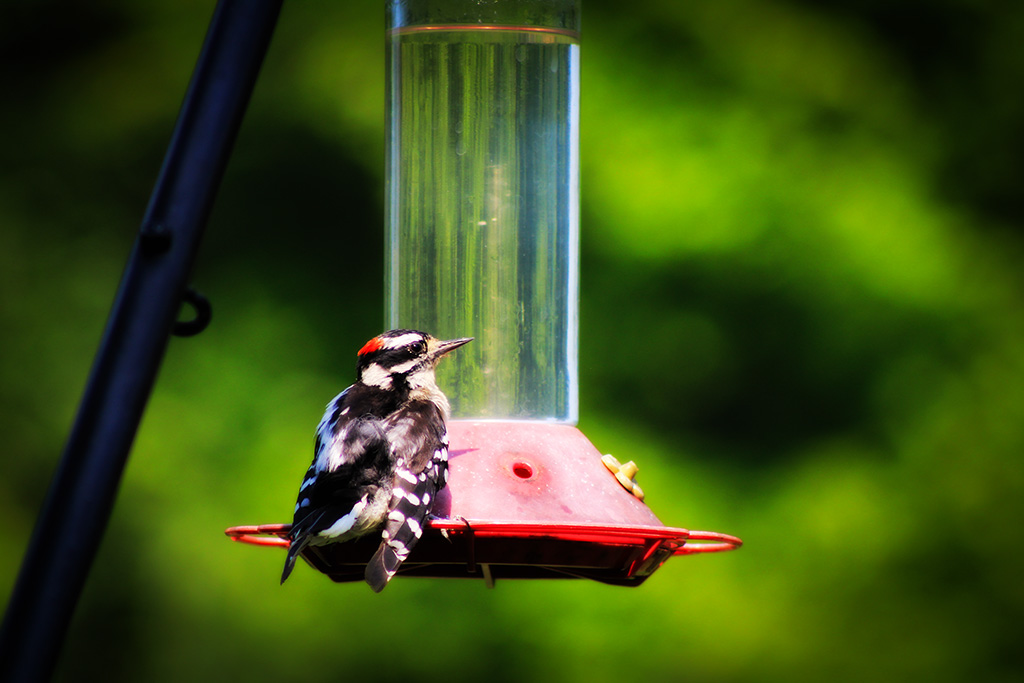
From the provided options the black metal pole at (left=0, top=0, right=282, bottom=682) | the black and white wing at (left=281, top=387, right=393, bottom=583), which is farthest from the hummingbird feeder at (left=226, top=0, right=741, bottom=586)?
the black metal pole at (left=0, top=0, right=282, bottom=682)

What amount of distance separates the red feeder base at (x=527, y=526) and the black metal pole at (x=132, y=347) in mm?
899

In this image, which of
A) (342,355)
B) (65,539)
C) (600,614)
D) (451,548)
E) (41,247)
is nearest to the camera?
(65,539)

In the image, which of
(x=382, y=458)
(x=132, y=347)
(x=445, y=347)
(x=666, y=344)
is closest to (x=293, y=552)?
(x=382, y=458)

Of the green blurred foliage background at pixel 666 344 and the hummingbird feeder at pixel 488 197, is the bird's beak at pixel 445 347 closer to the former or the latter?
the hummingbird feeder at pixel 488 197

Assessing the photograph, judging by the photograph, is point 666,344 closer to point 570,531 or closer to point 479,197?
point 479,197

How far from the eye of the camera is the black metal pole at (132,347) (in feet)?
4.37

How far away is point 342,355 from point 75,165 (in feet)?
6.33

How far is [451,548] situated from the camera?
7.80ft

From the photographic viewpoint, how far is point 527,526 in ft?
7.14

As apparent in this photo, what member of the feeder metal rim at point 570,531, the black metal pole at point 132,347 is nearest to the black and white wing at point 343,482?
the feeder metal rim at point 570,531

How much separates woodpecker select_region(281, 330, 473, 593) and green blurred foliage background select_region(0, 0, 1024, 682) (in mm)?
3174

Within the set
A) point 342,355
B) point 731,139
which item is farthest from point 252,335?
point 731,139

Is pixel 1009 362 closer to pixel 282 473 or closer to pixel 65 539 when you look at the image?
pixel 282 473

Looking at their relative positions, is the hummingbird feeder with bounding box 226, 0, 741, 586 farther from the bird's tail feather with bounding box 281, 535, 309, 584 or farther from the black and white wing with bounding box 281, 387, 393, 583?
the bird's tail feather with bounding box 281, 535, 309, 584
